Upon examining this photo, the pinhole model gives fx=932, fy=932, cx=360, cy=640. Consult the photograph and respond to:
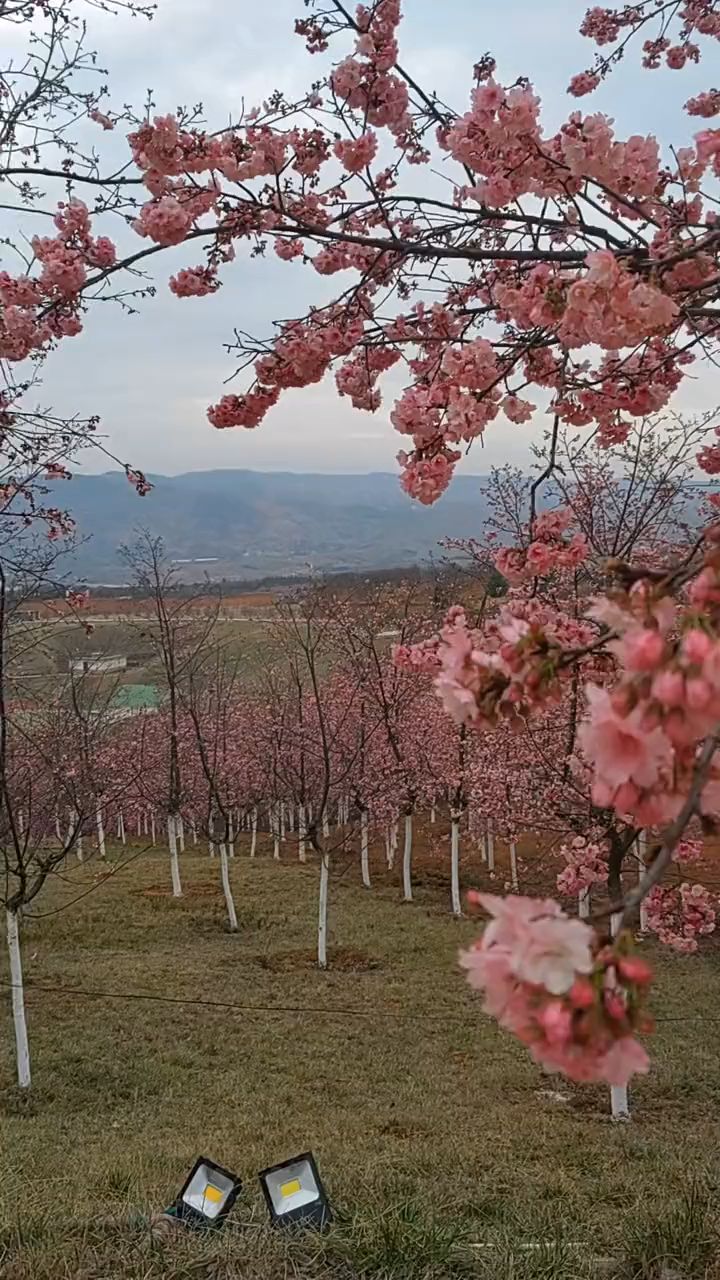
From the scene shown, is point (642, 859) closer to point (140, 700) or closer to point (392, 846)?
point (392, 846)

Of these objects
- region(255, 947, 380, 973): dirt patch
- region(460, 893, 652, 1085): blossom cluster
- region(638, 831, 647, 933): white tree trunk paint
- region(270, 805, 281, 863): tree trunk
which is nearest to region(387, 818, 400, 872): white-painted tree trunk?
region(270, 805, 281, 863): tree trunk

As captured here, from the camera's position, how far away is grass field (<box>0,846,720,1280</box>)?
314 centimetres

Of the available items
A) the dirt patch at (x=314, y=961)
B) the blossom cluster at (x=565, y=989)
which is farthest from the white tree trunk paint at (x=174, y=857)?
the blossom cluster at (x=565, y=989)

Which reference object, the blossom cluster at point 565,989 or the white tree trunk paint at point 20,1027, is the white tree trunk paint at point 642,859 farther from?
the white tree trunk paint at point 20,1027

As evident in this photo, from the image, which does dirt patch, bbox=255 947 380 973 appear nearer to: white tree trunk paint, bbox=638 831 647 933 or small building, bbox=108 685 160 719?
white tree trunk paint, bbox=638 831 647 933

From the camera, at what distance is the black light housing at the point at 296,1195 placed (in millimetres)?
3273

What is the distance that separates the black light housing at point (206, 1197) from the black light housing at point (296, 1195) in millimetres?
140

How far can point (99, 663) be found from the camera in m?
13.1

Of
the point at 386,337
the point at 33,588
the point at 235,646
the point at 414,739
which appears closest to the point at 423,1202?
the point at 386,337

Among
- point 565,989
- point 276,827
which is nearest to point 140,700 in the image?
point 276,827

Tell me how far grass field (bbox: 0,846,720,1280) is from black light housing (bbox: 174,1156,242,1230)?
11 cm

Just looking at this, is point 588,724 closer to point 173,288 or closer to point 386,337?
point 386,337

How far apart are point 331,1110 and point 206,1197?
11.3 feet

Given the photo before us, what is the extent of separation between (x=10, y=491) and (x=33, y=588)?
→ 8.65 feet
